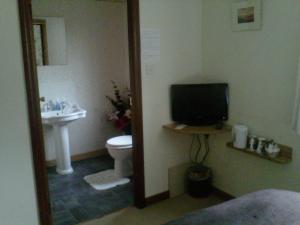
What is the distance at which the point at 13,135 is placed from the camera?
2203 millimetres

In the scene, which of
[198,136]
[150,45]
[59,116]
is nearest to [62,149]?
[59,116]

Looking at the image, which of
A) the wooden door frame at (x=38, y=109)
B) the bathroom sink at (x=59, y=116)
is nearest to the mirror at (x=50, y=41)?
the bathroom sink at (x=59, y=116)

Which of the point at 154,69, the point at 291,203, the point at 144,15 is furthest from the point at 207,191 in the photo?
the point at 144,15

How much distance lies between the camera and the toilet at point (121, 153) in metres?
3.44

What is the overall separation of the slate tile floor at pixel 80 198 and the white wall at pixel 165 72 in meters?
0.41

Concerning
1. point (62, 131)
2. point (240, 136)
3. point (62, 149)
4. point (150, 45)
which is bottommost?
point (62, 149)

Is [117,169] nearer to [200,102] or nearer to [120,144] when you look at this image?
[120,144]

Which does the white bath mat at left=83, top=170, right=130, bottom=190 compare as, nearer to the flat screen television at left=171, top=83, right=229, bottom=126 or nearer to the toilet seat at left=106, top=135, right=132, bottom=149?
the toilet seat at left=106, top=135, right=132, bottom=149

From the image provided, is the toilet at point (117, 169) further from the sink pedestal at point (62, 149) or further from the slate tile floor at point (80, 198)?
the sink pedestal at point (62, 149)

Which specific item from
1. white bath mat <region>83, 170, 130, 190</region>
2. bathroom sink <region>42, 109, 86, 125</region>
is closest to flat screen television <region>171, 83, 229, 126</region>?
white bath mat <region>83, 170, 130, 190</region>

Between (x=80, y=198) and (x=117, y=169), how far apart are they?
609 millimetres

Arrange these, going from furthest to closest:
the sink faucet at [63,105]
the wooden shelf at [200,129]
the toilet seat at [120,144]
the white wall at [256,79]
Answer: the sink faucet at [63,105] < the toilet seat at [120,144] < the wooden shelf at [200,129] < the white wall at [256,79]

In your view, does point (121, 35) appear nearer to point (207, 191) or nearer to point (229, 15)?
point (229, 15)

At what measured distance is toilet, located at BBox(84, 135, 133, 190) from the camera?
344 cm
